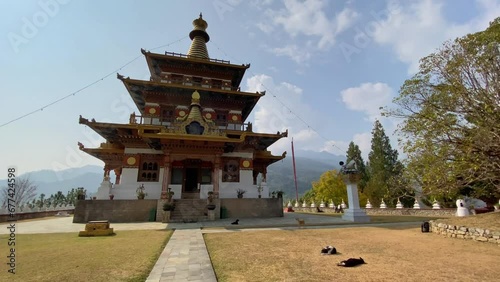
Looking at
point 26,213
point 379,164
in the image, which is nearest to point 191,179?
point 26,213

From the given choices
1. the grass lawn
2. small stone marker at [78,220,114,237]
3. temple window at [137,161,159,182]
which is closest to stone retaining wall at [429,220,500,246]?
the grass lawn

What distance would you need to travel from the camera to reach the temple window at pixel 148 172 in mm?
19938

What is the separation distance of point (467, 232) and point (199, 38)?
91.0 feet

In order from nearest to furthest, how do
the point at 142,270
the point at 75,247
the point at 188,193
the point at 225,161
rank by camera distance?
the point at 142,270, the point at 75,247, the point at 188,193, the point at 225,161

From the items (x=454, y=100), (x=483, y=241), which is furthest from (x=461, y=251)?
(x=454, y=100)

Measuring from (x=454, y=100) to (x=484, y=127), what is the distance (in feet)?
5.71

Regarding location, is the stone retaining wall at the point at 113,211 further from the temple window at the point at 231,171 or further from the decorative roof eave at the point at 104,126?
the temple window at the point at 231,171

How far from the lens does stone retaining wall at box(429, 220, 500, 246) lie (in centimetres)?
894

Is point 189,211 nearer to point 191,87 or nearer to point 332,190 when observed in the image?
point 191,87

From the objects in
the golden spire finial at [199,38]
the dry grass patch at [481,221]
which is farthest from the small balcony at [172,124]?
the dry grass patch at [481,221]

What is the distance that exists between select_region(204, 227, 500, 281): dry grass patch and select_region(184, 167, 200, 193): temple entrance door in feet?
38.1

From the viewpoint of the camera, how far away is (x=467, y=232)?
9.78m

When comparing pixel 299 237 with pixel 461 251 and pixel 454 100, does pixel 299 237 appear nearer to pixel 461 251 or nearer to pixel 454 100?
pixel 461 251

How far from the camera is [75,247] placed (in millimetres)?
8328
